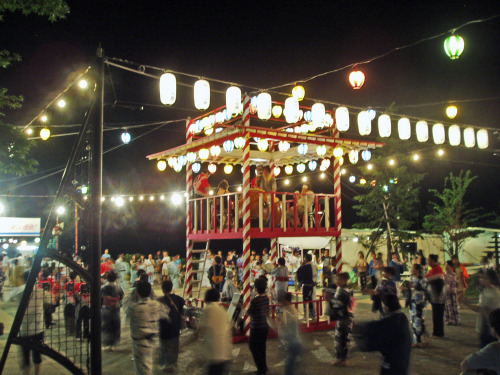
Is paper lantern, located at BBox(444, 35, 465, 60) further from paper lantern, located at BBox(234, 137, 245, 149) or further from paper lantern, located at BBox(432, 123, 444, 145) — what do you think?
paper lantern, located at BBox(234, 137, 245, 149)

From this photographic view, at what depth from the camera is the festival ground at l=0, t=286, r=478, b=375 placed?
7.93m

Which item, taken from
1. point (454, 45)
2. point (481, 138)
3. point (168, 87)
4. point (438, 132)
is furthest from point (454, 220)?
point (168, 87)

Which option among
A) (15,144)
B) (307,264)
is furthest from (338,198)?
(15,144)

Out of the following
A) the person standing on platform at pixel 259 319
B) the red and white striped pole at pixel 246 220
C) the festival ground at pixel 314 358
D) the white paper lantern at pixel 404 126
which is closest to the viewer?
the person standing on platform at pixel 259 319

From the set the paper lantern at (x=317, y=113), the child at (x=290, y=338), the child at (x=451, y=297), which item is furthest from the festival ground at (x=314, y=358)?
the paper lantern at (x=317, y=113)

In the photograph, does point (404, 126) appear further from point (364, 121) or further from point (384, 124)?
point (364, 121)

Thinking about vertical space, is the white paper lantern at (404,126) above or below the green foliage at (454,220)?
above

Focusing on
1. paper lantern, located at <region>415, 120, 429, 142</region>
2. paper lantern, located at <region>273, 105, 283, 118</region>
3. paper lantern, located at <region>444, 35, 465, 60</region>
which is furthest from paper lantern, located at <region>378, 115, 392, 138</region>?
paper lantern, located at <region>444, 35, 465, 60</region>

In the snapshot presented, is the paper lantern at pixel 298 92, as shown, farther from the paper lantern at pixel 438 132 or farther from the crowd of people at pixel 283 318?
the crowd of people at pixel 283 318

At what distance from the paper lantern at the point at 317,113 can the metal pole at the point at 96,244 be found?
8292 mm

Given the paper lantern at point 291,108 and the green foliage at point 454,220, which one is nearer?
the paper lantern at point 291,108

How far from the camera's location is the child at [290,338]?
6141 millimetres

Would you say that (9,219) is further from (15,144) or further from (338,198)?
(338,198)

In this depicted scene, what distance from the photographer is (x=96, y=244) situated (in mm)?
4918
